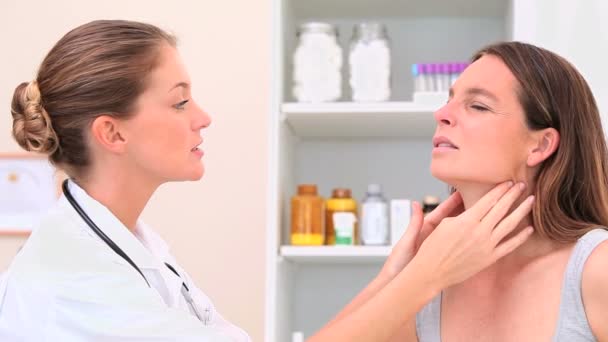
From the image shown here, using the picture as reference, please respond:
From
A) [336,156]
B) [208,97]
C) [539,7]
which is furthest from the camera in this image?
[208,97]

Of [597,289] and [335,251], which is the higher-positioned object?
[597,289]

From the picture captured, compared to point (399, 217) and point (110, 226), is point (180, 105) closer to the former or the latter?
point (110, 226)

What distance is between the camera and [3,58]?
292 centimetres

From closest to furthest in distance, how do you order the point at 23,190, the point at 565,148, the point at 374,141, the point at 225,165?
the point at 565,148 < the point at 374,141 < the point at 225,165 < the point at 23,190

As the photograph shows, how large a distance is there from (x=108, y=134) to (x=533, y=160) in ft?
2.40

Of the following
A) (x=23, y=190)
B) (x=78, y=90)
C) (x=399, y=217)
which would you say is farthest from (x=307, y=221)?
(x=23, y=190)

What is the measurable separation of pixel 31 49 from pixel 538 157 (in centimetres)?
194

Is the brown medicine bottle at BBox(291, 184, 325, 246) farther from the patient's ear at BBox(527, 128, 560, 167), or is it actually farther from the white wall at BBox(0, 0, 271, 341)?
the patient's ear at BBox(527, 128, 560, 167)

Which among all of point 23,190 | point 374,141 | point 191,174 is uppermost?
point 191,174

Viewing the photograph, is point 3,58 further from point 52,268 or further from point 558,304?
point 558,304

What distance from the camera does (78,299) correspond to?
4.19 feet

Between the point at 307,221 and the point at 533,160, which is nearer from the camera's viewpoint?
the point at 533,160

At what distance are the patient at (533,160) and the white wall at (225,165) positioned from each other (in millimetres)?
1258

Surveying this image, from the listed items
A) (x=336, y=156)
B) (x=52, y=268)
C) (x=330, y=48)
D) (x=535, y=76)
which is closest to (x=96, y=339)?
(x=52, y=268)
